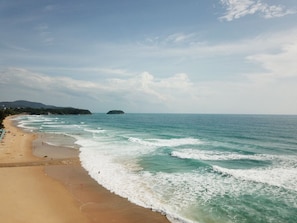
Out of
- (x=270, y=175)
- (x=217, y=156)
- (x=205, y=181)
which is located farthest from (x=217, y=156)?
(x=205, y=181)

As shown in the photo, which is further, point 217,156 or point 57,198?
point 217,156

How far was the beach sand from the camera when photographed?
15148 millimetres

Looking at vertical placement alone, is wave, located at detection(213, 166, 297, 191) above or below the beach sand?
above

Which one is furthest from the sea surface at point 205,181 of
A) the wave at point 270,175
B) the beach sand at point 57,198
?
the beach sand at point 57,198

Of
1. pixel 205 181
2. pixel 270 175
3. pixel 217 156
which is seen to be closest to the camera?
pixel 205 181

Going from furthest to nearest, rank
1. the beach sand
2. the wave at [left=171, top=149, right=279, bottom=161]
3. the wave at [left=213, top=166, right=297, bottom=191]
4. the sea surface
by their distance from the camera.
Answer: the wave at [left=171, top=149, right=279, bottom=161] → the wave at [left=213, top=166, right=297, bottom=191] → the sea surface → the beach sand

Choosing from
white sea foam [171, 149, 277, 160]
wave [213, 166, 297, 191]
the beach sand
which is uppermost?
white sea foam [171, 149, 277, 160]

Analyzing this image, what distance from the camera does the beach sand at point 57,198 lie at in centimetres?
1515

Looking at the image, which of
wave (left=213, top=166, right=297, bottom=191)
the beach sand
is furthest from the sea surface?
the beach sand

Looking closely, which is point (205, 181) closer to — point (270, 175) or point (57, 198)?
point (270, 175)

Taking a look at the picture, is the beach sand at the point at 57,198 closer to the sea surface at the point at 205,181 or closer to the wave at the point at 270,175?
the sea surface at the point at 205,181

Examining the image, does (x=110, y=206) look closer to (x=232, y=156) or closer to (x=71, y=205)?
(x=71, y=205)

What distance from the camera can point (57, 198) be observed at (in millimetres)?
18156

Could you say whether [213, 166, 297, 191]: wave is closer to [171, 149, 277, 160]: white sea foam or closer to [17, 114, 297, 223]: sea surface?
[17, 114, 297, 223]: sea surface
